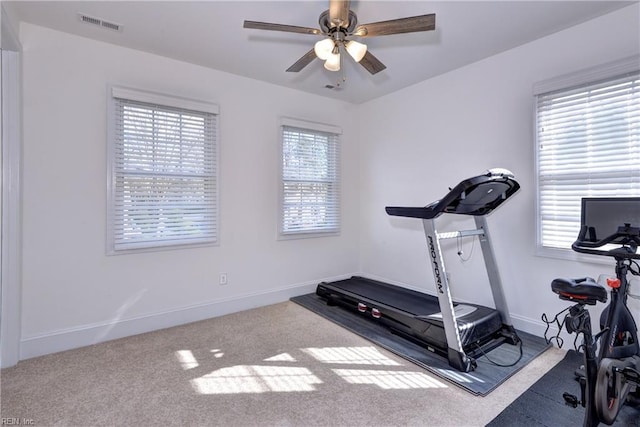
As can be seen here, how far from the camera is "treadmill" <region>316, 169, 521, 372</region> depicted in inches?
88.7

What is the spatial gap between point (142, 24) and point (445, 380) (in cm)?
368

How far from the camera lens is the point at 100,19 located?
2455 millimetres

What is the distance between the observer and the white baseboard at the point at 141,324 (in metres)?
Result: 2.54

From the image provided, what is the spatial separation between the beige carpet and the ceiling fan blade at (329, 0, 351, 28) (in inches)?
97.0

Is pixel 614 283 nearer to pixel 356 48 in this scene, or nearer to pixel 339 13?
pixel 356 48

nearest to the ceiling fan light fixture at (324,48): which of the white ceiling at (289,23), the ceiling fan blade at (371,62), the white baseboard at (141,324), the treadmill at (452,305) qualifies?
the ceiling fan blade at (371,62)

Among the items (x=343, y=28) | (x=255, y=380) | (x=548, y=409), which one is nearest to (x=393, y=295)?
(x=548, y=409)

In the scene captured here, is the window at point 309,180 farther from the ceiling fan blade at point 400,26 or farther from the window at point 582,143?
the window at point 582,143

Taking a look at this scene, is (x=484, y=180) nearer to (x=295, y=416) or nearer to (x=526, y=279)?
(x=526, y=279)

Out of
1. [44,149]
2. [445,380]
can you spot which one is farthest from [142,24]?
[445,380]

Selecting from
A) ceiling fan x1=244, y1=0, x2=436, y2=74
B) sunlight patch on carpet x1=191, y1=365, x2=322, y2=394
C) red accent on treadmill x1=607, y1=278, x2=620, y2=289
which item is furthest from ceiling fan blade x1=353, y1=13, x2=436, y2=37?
sunlight patch on carpet x1=191, y1=365, x2=322, y2=394

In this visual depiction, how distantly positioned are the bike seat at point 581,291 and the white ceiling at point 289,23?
Answer: 2.08 metres

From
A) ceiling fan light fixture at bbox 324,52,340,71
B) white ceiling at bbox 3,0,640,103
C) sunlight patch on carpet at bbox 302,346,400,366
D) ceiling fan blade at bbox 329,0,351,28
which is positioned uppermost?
white ceiling at bbox 3,0,640,103

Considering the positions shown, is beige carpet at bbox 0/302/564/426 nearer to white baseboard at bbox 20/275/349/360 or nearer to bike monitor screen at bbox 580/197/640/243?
white baseboard at bbox 20/275/349/360
